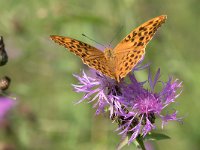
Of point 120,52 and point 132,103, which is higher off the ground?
point 120,52

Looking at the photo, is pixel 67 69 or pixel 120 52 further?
pixel 67 69

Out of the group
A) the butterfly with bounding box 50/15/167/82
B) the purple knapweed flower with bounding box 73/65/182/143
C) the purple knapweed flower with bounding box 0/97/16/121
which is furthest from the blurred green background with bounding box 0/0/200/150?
the butterfly with bounding box 50/15/167/82

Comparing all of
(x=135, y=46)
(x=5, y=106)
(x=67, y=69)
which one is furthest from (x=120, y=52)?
(x=5, y=106)

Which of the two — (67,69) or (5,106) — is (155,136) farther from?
(5,106)

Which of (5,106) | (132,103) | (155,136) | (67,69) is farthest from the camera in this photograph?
(5,106)

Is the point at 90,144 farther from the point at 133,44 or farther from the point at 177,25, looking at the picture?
the point at 133,44

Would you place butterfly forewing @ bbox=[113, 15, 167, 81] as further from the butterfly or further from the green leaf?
the green leaf
